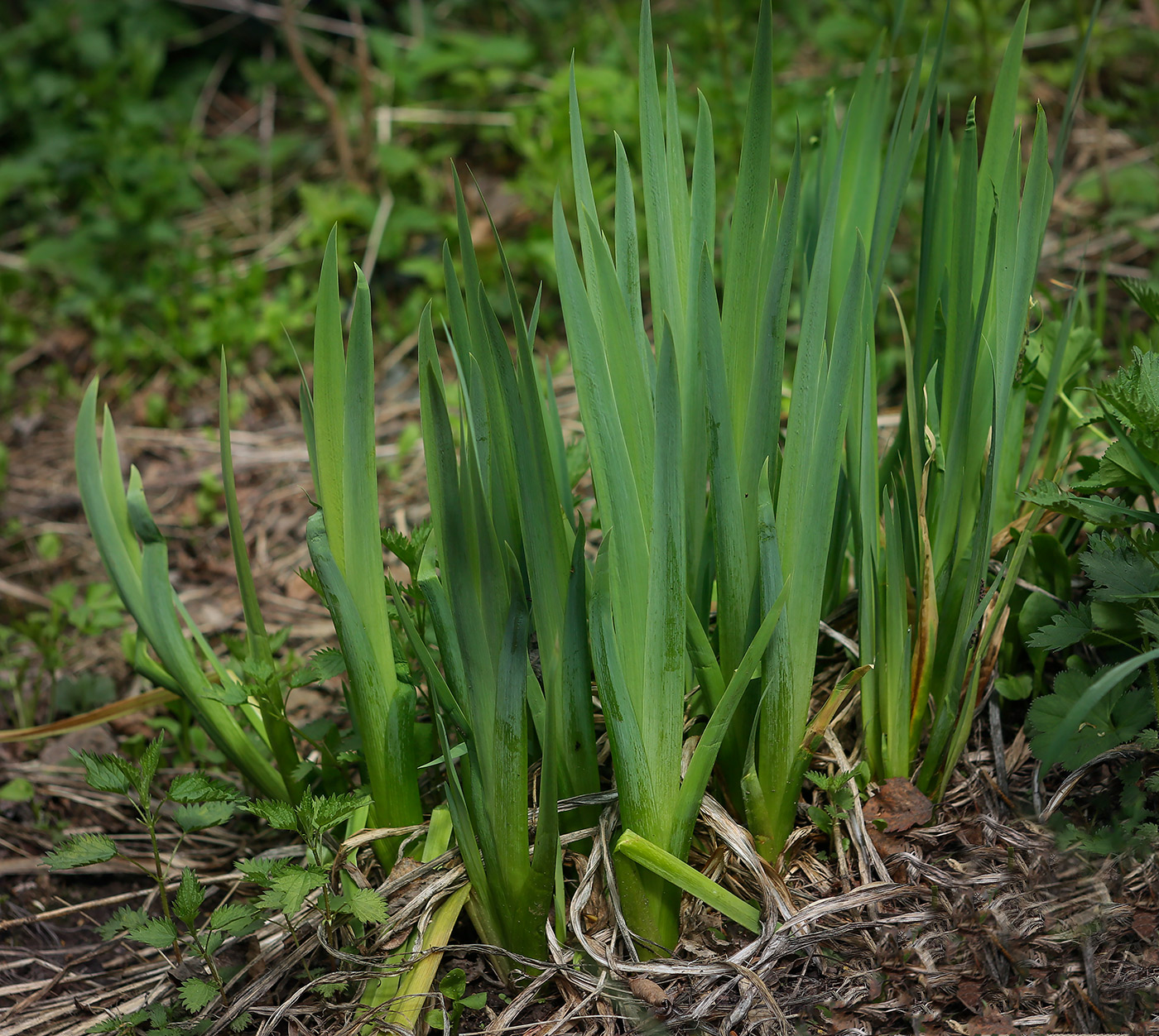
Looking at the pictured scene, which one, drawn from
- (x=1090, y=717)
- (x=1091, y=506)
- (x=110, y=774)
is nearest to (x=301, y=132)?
(x=110, y=774)

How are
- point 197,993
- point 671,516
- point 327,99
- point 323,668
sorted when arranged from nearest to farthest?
1. point 671,516
2. point 197,993
3. point 323,668
4. point 327,99

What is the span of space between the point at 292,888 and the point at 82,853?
27cm

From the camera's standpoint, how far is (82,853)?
97 centimetres

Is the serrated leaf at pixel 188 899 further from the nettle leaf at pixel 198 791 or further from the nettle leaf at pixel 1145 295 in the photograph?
the nettle leaf at pixel 1145 295

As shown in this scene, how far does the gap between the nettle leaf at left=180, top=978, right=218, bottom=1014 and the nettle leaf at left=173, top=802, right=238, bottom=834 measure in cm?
17

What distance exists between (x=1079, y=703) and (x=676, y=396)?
1.29 ft

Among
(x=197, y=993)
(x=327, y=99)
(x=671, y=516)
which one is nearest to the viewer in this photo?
(x=671, y=516)

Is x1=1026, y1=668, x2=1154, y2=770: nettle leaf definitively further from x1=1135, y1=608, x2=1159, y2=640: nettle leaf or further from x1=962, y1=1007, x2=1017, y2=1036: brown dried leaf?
x1=962, y1=1007, x2=1017, y2=1036: brown dried leaf

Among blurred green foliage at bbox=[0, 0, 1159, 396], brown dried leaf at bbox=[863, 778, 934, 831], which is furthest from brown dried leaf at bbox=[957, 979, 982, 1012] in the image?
blurred green foliage at bbox=[0, 0, 1159, 396]

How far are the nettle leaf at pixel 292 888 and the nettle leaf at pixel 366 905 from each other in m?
0.03

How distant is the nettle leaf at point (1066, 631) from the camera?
948 millimetres

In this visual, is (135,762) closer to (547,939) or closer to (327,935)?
(327,935)

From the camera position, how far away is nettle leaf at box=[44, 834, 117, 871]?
963 millimetres

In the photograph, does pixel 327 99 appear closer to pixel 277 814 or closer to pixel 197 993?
pixel 277 814
